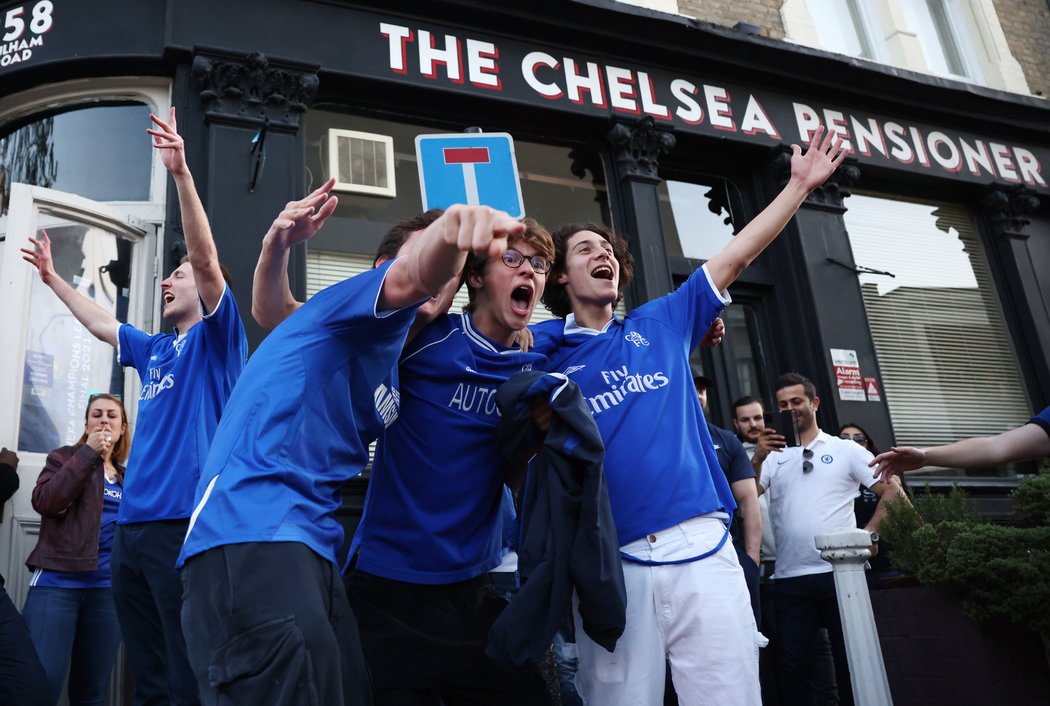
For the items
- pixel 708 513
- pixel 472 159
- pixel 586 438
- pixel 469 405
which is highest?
pixel 472 159

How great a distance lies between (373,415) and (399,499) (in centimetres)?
39

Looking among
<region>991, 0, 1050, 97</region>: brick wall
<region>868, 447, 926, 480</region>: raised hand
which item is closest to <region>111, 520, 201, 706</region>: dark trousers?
<region>868, 447, 926, 480</region>: raised hand

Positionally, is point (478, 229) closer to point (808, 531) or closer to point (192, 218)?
point (192, 218)

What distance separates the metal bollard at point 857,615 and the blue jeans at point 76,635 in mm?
3773

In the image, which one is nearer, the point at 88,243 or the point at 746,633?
the point at 746,633

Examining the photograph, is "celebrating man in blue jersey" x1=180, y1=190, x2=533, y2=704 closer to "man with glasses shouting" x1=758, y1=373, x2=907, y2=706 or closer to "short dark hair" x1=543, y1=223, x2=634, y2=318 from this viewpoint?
"short dark hair" x1=543, y1=223, x2=634, y2=318

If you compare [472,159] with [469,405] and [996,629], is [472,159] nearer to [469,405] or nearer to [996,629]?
[469,405]

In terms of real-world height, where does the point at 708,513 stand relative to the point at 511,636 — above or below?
above

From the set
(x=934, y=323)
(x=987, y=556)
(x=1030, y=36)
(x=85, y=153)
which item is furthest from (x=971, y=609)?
(x=1030, y=36)

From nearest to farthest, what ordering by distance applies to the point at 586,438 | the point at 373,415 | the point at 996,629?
the point at 373,415, the point at 586,438, the point at 996,629

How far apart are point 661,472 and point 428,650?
0.92 meters

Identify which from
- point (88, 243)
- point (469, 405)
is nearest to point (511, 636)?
point (469, 405)

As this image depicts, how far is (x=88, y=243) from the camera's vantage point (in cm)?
655

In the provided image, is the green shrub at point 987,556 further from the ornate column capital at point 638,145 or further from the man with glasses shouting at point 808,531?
the ornate column capital at point 638,145
